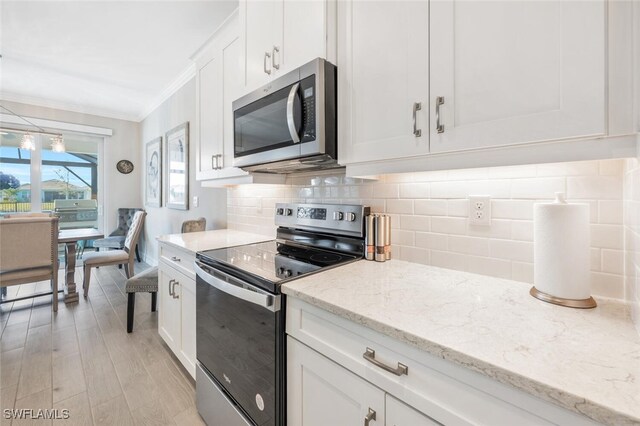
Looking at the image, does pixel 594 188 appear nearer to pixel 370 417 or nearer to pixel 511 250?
pixel 511 250

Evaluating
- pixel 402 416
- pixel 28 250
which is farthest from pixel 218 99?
pixel 28 250

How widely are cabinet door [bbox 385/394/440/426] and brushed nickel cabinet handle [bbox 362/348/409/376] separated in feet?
0.25

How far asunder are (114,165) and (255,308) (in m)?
5.05

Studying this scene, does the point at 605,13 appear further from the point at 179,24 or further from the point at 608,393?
the point at 179,24

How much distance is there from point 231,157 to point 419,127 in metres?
1.37

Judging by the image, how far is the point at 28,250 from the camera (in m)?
2.67

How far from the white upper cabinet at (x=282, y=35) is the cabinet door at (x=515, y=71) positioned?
49cm

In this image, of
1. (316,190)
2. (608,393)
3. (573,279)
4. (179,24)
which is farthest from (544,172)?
(179,24)

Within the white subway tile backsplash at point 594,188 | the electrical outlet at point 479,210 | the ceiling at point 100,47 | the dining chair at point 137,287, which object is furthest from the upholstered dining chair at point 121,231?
the white subway tile backsplash at point 594,188

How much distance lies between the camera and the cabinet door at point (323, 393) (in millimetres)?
765

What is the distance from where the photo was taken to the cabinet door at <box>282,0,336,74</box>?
120 cm

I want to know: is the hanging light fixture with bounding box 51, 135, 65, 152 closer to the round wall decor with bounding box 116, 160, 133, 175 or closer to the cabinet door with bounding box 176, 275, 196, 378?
the round wall decor with bounding box 116, 160, 133, 175

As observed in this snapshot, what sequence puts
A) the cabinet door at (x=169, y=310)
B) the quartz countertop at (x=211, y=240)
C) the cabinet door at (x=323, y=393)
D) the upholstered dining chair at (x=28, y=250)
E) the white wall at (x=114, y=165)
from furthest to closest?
the white wall at (x=114, y=165) < the upholstered dining chair at (x=28, y=250) < the cabinet door at (x=169, y=310) < the quartz countertop at (x=211, y=240) < the cabinet door at (x=323, y=393)

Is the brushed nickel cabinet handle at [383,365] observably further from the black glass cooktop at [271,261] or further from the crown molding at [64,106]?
the crown molding at [64,106]
